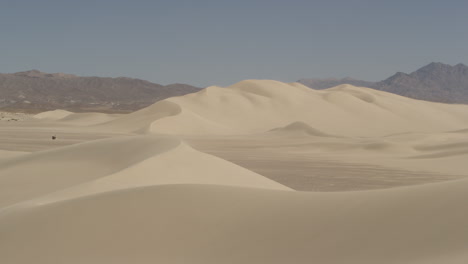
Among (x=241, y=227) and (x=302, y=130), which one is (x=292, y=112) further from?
(x=241, y=227)

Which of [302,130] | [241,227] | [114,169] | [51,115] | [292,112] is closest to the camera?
[241,227]

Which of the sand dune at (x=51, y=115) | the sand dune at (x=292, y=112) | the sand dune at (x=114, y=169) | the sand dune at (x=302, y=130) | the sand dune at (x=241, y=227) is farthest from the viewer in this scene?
the sand dune at (x=51, y=115)

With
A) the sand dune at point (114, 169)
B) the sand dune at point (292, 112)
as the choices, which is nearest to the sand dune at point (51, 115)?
the sand dune at point (292, 112)

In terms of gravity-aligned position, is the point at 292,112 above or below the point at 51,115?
below

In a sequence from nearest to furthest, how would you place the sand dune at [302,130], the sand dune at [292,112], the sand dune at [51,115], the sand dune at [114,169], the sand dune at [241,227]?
the sand dune at [241,227] → the sand dune at [114,169] → the sand dune at [302,130] → the sand dune at [292,112] → the sand dune at [51,115]

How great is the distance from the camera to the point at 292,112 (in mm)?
69688

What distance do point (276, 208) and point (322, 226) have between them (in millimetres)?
855

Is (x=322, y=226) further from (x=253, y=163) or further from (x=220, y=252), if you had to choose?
(x=253, y=163)

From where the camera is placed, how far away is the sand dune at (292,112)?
193ft

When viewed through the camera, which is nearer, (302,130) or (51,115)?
(302,130)

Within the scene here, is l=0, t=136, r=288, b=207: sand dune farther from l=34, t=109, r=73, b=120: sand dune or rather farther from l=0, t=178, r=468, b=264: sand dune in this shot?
l=34, t=109, r=73, b=120: sand dune

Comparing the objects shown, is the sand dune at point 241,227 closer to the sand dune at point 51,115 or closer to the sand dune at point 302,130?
the sand dune at point 302,130

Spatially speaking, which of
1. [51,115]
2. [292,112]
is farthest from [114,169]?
[51,115]

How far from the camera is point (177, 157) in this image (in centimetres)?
1557
